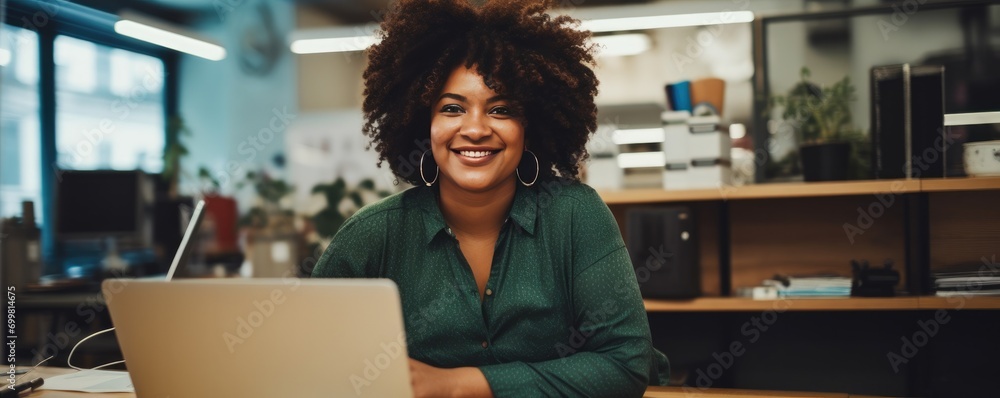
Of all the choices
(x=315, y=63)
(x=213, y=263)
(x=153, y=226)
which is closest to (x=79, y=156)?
(x=213, y=263)

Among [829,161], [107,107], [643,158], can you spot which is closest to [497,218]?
[829,161]

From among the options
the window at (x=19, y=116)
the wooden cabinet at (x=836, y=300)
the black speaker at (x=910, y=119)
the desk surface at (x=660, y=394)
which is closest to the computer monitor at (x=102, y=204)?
the window at (x=19, y=116)

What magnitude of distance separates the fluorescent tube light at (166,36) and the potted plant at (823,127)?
11.8 feet

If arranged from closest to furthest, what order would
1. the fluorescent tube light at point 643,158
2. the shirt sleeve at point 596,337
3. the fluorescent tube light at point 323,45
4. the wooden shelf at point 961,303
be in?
the shirt sleeve at point 596,337 < the wooden shelf at point 961,303 < the fluorescent tube light at point 643,158 < the fluorescent tube light at point 323,45

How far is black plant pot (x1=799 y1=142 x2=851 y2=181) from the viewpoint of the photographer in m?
2.50

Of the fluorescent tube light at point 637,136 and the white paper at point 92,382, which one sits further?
the fluorescent tube light at point 637,136

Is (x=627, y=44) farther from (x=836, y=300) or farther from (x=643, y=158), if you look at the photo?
(x=836, y=300)

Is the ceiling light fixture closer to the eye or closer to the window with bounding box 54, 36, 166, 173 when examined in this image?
the window with bounding box 54, 36, 166, 173

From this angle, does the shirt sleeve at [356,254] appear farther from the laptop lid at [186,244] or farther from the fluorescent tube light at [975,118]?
the fluorescent tube light at [975,118]

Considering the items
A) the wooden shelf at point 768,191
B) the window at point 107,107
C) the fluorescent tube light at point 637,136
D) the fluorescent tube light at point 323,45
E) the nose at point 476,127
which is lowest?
the wooden shelf at point 768,191

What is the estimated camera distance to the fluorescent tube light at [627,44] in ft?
16.6

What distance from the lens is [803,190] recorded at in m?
2.46

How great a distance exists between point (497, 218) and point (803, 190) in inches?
58.2

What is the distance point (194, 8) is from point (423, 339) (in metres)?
5.42
